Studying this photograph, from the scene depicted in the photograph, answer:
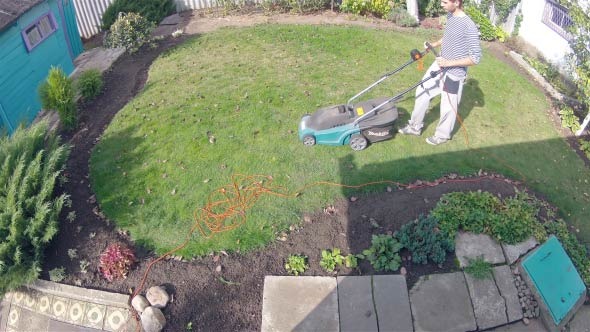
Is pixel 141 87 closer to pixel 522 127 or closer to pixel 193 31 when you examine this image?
pixel 193 31

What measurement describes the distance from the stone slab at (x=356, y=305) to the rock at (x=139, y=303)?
90.4 inches

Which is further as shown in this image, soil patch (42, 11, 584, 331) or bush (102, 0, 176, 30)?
bush (102, 0, 176, 30)

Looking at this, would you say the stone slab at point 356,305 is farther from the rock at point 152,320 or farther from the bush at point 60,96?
the bush at point 60,96

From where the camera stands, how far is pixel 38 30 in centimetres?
883

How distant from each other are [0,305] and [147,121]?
12.1 feet

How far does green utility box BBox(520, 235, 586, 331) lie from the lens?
15.6 ft

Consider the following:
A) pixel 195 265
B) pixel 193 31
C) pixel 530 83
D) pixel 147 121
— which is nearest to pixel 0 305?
pixel 195 265

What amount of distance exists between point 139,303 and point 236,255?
50.2 inches

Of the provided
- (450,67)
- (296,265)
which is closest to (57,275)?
(296,265)

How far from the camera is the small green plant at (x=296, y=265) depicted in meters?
5.16

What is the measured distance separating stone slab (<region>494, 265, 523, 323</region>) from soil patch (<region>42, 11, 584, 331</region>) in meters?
0.55

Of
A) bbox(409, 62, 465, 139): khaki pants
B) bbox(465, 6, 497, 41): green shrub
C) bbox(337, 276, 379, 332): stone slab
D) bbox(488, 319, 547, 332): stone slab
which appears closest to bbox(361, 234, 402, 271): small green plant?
bbox(337, 276, 379, 332): stone slab

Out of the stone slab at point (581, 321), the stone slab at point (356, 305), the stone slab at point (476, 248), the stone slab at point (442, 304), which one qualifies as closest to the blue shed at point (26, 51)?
the stone slab at point (356, 305)

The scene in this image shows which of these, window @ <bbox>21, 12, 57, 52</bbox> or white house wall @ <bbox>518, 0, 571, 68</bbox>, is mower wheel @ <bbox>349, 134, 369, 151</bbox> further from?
window @ <bbox>21, 12, 57, 52</bbox>
